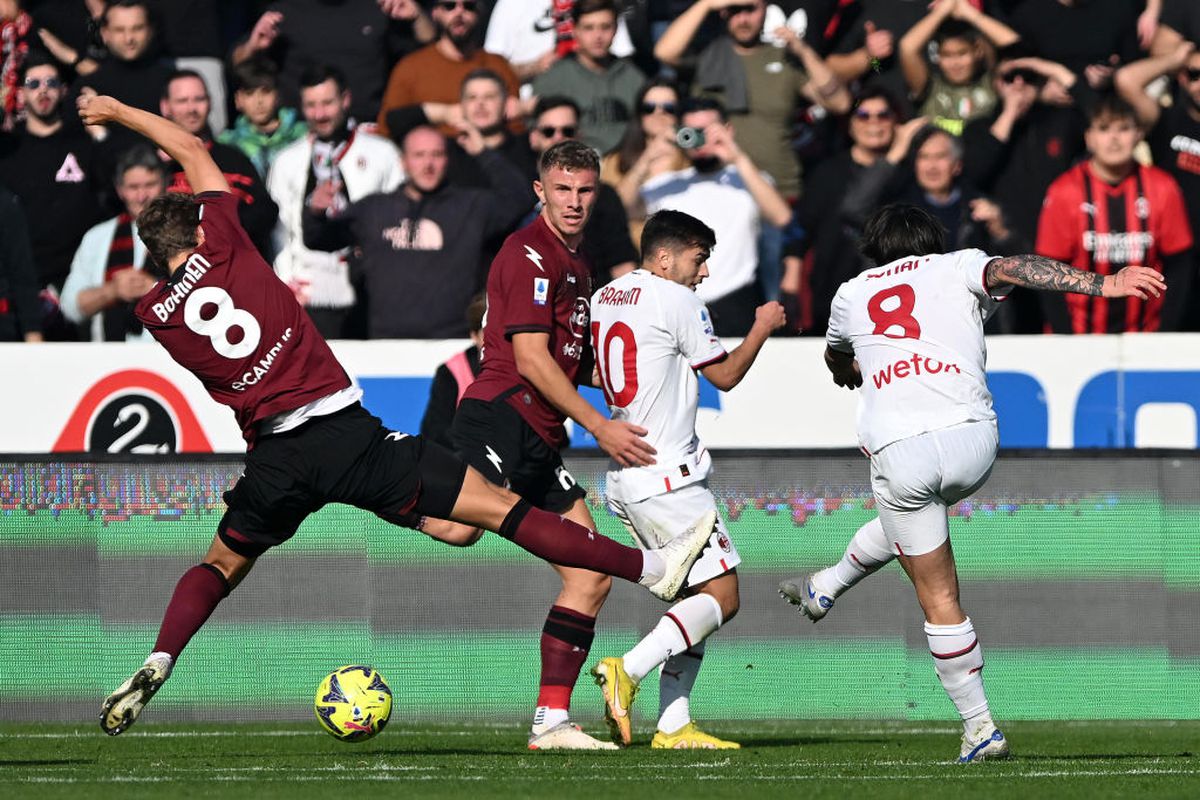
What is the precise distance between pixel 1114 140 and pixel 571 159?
17.4 ft

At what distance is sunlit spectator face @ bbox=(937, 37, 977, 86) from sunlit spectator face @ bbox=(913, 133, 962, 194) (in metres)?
0.90

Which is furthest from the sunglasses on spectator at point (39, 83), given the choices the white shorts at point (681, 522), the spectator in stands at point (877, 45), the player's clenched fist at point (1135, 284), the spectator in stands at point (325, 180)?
the player's clenched fist at point (1135, 284)

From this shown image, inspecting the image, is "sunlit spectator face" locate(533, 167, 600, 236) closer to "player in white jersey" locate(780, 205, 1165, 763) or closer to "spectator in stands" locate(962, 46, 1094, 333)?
"player in white jersey" locate(780, 205, 1165, 763)

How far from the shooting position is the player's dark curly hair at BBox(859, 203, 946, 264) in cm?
Answer: 787

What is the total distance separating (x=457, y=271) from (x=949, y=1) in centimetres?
391

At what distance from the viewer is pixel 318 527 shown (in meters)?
11.0

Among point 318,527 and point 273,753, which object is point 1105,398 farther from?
point 273,753

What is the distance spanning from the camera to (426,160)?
12.8 m

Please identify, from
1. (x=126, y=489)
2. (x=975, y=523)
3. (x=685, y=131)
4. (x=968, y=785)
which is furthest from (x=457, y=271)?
(x=968, y=785)

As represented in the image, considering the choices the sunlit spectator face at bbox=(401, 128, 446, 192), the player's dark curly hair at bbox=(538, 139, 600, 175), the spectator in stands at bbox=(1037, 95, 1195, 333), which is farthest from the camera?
the sunlit spectator face at bbox=(401, 128, 446, 192)

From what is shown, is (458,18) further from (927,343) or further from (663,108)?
(927,343)

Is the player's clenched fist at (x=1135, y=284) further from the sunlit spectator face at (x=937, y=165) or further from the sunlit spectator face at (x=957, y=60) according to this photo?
the sunlit spectator face at (x=957, y=60)

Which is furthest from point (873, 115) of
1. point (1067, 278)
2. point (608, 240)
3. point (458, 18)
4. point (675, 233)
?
point (1067, 278)

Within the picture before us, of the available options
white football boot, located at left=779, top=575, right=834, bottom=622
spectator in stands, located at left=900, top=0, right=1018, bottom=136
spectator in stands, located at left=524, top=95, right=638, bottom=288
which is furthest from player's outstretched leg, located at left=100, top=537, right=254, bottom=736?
spectator in stands, located at left=900, top=0, right=1018, bottom=136
